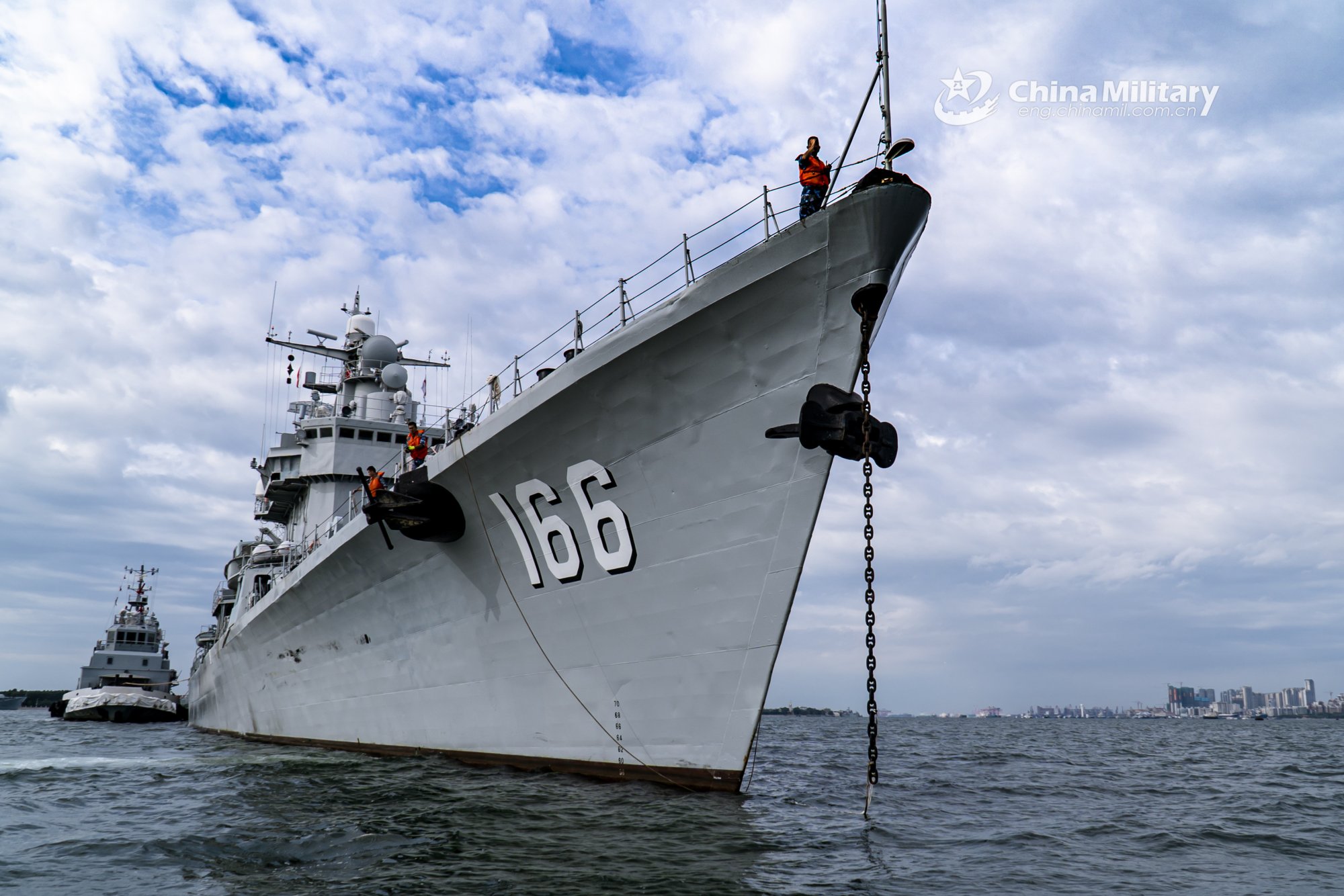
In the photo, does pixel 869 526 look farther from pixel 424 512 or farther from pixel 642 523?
pixel 424 512

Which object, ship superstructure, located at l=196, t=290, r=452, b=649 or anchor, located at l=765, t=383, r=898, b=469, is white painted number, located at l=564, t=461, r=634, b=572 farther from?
ship superstructure, located at l=196, t=290, r=452, b=649

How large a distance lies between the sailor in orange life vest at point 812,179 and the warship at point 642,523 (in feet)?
0.73

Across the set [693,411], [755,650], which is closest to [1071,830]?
[755,650]

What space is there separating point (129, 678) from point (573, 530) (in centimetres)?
4705

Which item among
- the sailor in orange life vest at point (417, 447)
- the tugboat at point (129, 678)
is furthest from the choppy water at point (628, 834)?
the tugboat at point (129, 678)

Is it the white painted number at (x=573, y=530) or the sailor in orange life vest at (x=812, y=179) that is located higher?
the sailor in orange life vest at (x=812, y=179)

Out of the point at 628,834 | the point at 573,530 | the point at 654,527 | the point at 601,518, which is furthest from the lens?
the point at 573,530

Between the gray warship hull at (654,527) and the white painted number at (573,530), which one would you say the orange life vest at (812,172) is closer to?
the gray warship hull at (654,527)

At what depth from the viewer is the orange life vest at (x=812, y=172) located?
8266 mm

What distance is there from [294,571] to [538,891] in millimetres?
11767

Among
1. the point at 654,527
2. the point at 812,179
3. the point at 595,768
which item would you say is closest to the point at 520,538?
the point at 654,527

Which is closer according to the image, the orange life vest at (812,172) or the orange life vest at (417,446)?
the orange life vest at (812,172)

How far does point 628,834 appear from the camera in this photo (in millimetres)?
7145

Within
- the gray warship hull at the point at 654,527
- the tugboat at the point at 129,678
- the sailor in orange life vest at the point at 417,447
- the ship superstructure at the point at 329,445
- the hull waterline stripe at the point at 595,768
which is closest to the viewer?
the gray warship hull at the point at 654,527
